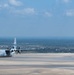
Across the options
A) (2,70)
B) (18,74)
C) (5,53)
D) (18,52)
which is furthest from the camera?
(18,52)

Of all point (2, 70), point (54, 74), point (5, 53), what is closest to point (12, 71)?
point (2, 70)

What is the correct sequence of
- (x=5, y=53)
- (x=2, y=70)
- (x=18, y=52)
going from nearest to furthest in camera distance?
(x=2, y=70), (x=5, y=53), (x=18, y=52)

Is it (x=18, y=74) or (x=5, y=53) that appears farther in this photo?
(x=5, y=53)

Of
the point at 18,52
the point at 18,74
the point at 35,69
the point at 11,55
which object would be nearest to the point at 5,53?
the point at 11,55

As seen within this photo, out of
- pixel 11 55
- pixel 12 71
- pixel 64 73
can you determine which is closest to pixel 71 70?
pixel 64 73

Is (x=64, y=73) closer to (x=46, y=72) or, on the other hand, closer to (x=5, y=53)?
(x=46, y=72)

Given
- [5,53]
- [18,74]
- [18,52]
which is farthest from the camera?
[18,52]

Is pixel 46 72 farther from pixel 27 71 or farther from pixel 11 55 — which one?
pixel 11 55

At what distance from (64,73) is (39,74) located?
2.99 metres

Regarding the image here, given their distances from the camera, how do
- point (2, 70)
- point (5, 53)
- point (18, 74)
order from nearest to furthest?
point (18, 74) < point (2, 70) < point (5, 53)

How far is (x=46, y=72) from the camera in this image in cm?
5050

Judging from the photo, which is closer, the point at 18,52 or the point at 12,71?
the point at 12,71

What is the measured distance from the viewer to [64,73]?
162 ft

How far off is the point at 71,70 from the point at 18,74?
24.9 feet
